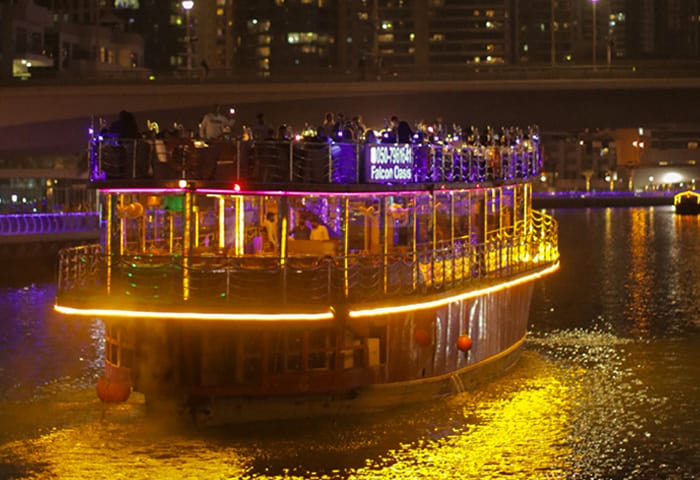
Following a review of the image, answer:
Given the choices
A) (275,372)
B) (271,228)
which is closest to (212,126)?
(271,228)

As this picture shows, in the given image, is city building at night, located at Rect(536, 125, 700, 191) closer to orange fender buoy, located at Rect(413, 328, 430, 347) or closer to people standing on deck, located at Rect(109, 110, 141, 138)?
orange fender buoy, located at Rect(413, 328, 430, 347)

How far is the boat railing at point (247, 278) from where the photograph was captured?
76.4ft

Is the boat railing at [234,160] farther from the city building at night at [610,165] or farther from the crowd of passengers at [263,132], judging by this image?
the city building at night at [610,165]

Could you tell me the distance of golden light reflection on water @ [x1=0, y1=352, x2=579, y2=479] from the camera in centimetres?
2256

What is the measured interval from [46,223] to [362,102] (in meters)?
17.7

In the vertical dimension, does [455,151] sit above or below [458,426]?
above

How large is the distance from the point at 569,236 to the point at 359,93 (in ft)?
74.9

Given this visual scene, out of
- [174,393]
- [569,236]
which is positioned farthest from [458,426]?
[569,236]

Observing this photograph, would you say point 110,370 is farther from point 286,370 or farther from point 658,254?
point 658,254

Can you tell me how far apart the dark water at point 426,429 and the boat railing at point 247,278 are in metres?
2.30

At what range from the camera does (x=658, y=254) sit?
7044cm

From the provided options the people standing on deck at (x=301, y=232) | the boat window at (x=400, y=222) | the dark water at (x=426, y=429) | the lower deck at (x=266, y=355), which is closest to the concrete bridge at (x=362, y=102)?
the dark water at (x=426, y=429)

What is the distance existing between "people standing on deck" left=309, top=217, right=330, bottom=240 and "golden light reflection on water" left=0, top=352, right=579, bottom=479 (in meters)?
3.45

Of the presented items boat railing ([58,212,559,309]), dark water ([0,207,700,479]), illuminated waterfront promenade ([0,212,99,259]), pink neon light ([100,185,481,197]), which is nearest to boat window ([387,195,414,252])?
boat railing ([58,212,559,309])
